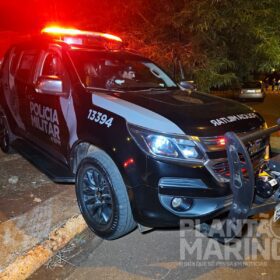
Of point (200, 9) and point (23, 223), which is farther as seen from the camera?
point (200, 9)

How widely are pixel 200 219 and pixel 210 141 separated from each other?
0.66 m

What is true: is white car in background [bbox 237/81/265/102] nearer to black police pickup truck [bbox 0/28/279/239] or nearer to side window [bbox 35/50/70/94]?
black police pickup truck [bbox 0/28/279/239]

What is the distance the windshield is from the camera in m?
3.94

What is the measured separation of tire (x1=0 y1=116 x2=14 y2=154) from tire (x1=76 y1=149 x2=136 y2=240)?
2601 mm

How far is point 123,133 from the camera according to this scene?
Result: 10.0ft

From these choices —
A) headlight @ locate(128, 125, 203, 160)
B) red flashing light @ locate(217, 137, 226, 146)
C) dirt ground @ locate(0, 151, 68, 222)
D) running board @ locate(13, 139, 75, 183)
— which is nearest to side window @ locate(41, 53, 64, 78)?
running board @ locate(13, 139, 75, 183)

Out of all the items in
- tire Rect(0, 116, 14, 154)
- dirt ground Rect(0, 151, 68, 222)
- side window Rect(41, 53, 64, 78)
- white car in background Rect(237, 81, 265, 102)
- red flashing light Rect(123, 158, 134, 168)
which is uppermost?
side window Rect(41, 53, 64, 78)

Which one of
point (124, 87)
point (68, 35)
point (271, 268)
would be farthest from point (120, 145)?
point (68, 35)

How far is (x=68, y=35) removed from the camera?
Answer: 175 inches

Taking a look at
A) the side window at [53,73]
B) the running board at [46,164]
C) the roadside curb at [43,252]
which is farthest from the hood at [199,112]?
the roadside curb at [43,252]

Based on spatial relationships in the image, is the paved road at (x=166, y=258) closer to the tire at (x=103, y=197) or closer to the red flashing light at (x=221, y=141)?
the tire at (x=103, y=197)

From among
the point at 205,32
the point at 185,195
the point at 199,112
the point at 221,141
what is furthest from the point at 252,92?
the point at 185,195

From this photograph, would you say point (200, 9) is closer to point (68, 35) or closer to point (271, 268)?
point (68, 35)

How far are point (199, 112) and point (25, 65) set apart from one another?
9.46 feet
